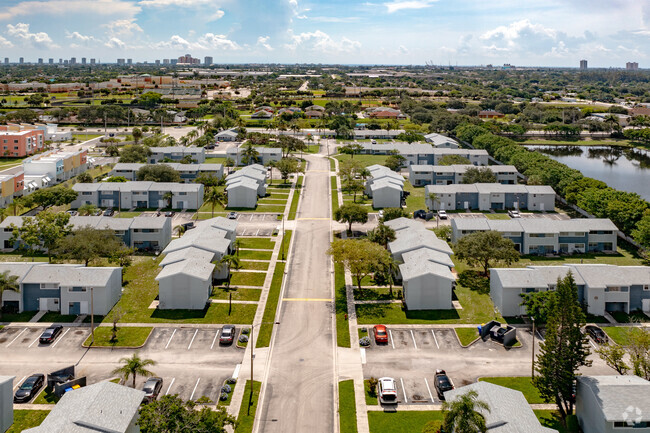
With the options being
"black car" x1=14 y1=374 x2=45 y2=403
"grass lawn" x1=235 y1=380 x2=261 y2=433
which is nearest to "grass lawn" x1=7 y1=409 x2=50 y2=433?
"black car" x1=14 y1=374 x2=45 y2=403

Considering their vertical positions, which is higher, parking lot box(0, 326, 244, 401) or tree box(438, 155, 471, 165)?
tree box(438, 155, 471, 165)

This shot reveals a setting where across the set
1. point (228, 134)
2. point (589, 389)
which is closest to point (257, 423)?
point (589, 389)

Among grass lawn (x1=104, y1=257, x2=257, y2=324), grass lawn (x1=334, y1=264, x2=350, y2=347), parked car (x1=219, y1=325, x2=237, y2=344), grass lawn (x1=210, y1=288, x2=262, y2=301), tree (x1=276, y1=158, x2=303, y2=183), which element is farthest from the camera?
tree (x1=276, y1=158, x2=303, y2=183)

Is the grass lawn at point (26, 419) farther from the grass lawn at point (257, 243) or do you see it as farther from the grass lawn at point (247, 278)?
the grass lawn at point (257, 243)

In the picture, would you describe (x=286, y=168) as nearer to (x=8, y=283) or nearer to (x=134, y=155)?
(x=134, y=155)

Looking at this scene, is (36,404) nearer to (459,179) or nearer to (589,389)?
(589,389)

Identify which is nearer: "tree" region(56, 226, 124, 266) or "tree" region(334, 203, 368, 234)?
"tree" region(56, 226, 124, 266)

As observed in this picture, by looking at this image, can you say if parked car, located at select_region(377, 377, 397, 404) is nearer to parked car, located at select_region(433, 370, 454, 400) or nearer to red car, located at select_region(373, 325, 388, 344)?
parked car, located at select_region(433, 370, 454, 400)
